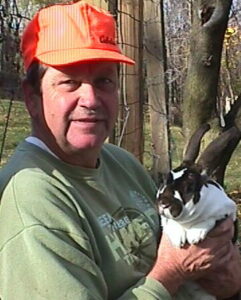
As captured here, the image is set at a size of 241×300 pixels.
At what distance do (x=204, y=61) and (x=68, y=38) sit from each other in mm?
2289

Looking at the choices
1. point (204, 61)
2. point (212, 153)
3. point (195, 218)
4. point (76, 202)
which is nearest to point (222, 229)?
point (195, 218)

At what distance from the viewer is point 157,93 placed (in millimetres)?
4535

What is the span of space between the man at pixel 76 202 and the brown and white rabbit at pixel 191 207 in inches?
1.6

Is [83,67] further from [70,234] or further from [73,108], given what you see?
[70,234]

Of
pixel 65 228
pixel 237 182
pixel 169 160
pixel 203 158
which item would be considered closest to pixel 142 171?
pixel 203 158

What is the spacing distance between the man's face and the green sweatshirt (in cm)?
7

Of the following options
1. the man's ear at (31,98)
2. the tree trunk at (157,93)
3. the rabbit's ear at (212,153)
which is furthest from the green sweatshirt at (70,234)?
the tree trunk at (157,93)

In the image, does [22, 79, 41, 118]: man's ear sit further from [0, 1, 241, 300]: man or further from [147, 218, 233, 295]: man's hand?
[147, 218, 233, 295]: man's hand

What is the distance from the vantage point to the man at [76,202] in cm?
202

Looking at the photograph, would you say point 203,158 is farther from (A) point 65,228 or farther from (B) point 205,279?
(A) point 65,228

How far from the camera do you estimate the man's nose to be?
231 cm

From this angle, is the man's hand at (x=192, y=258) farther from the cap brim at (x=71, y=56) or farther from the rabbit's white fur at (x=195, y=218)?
the cap brim at (x=71, y=56)

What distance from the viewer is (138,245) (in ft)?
8.00

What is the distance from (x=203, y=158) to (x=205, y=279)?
625 millimetres
